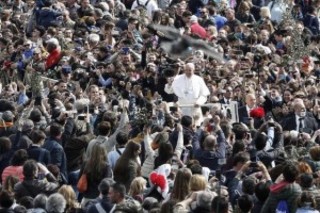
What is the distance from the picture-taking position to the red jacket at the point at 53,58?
31.5 meters

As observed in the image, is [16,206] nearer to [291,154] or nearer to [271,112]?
[291,154]

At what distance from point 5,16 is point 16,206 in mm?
15620

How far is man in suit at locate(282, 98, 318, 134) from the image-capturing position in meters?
27.7

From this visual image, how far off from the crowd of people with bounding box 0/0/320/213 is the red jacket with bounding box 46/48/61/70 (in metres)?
0.03

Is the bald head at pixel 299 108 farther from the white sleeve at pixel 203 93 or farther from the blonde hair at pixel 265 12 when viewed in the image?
the blonde hair at pixel 265 12

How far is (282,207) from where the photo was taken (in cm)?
2088

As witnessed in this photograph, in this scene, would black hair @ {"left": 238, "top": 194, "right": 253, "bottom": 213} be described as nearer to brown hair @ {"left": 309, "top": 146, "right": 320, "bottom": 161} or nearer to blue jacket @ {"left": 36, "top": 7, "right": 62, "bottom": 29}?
brown hair @ {"left": 309, "top": 146, "right": 320, "bottom": 161}

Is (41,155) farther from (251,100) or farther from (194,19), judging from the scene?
(194,19)

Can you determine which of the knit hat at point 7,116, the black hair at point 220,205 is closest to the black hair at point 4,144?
the knit hat at point 7,116

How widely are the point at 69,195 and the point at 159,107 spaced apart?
6208 mm

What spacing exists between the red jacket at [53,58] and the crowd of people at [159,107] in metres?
0.03

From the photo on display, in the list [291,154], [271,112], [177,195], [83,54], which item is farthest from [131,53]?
[177,195]

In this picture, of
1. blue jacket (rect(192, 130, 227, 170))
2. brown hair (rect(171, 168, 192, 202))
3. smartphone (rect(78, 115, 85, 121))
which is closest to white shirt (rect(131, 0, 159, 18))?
smartphone (rect(78, 115, 85, 121))

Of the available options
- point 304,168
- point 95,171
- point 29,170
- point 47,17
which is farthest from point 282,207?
point 47,17
